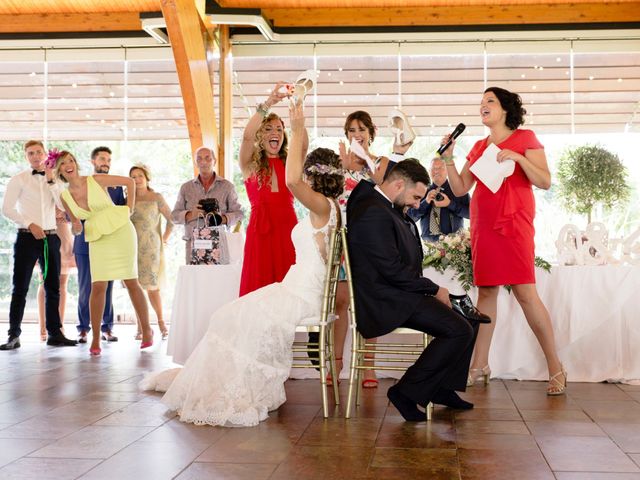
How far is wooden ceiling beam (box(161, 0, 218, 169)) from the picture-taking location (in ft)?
26.1

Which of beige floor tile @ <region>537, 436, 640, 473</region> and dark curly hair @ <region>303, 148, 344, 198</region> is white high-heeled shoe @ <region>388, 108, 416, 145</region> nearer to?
dark curly hair @ <region>303, 148, 344, 198</region>

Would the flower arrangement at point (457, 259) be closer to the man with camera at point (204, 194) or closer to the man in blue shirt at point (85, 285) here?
the man with camera at point (204, 194)

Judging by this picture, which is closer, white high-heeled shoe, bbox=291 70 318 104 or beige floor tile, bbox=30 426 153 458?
beige floor tile, bbox=30 426 153 458

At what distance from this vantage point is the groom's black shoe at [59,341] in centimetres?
725

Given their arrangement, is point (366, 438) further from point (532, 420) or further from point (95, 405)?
point (95, 405)

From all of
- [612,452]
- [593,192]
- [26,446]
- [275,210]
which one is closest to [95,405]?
[26,446]

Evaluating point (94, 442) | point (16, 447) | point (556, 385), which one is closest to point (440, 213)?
point (556, 385)

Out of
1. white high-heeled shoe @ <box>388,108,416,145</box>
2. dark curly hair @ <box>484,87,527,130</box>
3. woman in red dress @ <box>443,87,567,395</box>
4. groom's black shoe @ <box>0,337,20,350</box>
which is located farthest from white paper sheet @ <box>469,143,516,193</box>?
groom's black shoe @ <box>0,337,20,350</box>

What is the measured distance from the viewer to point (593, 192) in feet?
19.0

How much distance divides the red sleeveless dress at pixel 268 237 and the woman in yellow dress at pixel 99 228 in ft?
6.83

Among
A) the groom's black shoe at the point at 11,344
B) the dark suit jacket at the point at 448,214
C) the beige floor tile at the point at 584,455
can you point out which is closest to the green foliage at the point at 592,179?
the dark suit jacket at the point at 448,214

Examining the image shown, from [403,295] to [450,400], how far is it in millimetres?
682

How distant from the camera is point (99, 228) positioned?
6590 mm

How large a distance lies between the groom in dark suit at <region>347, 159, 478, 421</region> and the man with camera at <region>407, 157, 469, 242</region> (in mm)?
2114
